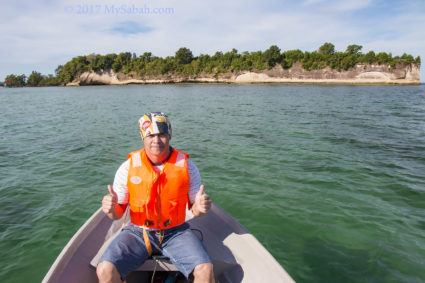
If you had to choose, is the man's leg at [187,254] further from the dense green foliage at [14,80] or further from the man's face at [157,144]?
the dense green foliage at [14,80]

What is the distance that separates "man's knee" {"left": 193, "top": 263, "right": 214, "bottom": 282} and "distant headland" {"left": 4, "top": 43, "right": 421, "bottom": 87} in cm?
10098

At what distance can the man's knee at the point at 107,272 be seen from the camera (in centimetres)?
264

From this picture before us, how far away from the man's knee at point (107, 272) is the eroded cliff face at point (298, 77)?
101581mm

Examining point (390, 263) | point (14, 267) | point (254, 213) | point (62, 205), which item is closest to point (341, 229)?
point (390, 263)

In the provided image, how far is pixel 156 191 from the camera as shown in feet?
10.3

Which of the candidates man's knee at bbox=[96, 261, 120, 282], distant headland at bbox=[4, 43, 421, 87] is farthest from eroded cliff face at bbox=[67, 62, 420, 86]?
man's knee at bbox=[96, 261, 120, 282]

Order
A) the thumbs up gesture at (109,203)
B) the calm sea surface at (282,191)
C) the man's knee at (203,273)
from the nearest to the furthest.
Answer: the man's knee at (203,273) → the thumbs up gesture at (109,203) → the calm sea surface at (282,191)

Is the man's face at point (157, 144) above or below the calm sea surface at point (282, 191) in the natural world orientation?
above

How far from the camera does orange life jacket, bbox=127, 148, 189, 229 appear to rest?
3.12m

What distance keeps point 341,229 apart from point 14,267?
642 centimetres

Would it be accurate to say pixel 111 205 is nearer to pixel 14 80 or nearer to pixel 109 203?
pixel 109 203

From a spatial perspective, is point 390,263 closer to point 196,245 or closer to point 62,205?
point 196,245

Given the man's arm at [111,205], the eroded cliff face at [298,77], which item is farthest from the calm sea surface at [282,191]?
the eroded cliff face at [298,77]

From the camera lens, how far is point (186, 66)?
11975 centimetres
